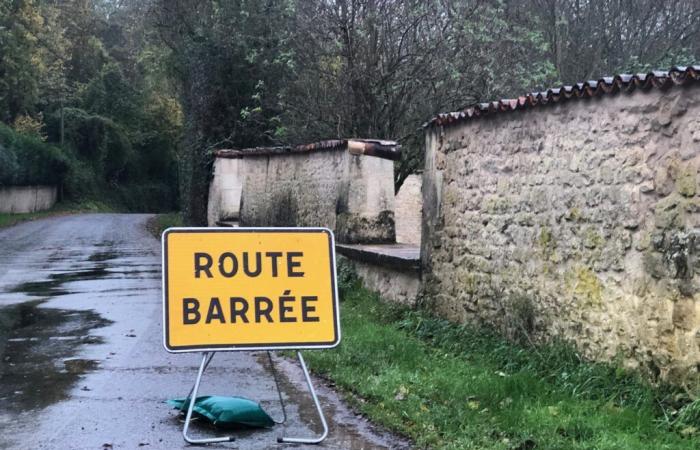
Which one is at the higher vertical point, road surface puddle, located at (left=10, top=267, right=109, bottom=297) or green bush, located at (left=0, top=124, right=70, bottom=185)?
green bush, located at (left=0, top=124, right=70, bottom=185)

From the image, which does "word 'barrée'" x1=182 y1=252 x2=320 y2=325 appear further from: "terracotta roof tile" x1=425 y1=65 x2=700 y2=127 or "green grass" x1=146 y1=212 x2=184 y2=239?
"green grass" x1=146 y1=212 x2=184 y2=239

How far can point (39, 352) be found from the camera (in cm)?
836

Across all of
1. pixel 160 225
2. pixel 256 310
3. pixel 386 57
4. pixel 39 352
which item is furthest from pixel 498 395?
pixel 160 225

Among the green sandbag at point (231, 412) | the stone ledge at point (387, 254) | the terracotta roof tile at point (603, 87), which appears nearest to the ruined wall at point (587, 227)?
the terracotta roof tile at point (603, 87)

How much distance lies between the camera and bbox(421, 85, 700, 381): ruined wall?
5.72 m

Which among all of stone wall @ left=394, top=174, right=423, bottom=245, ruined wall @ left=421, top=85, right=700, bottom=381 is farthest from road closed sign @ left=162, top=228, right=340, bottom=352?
stone wall @ left=394, top=174, right=423, bottom=245

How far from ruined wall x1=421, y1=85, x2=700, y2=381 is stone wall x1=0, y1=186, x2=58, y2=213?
116ft

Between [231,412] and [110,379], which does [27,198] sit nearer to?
[110,379]

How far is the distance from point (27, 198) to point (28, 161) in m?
1.86

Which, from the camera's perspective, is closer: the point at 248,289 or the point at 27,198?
the point at 248,289

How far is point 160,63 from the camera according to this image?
92.7ft

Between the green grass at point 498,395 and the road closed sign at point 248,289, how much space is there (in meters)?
0.93

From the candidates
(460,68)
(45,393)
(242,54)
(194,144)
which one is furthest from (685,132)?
(194,144)

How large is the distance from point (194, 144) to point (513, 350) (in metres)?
17.5
